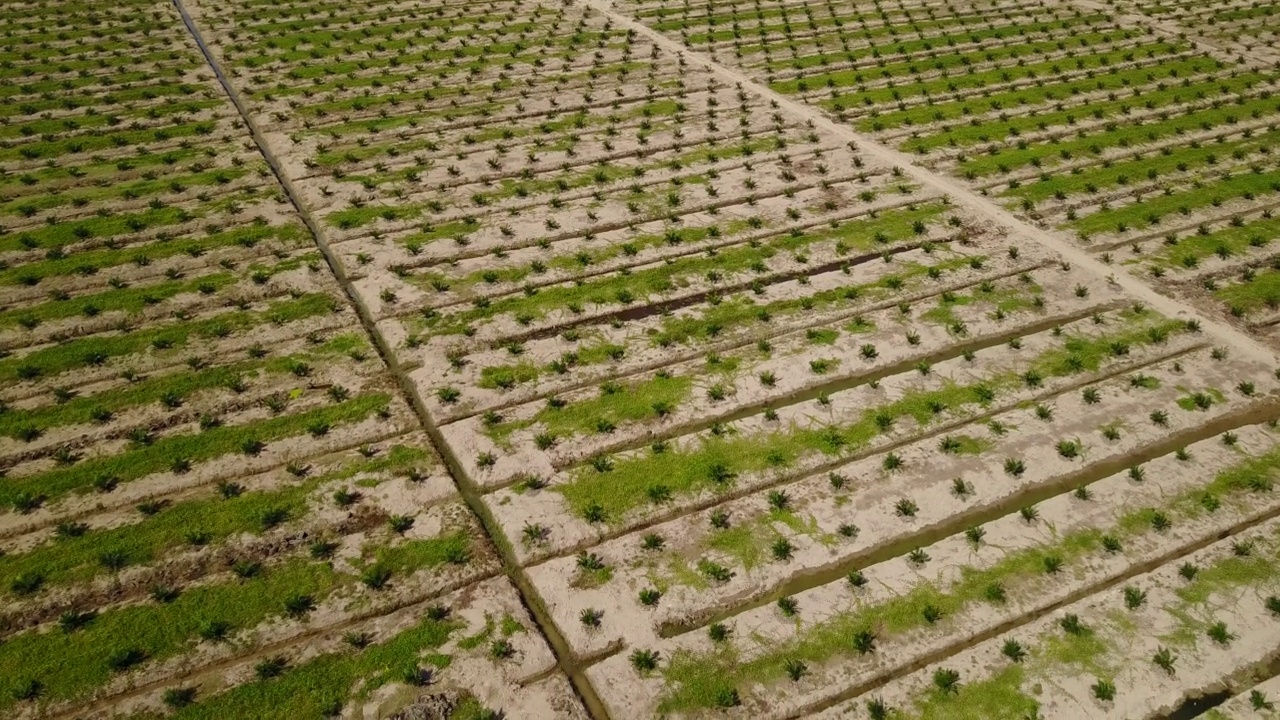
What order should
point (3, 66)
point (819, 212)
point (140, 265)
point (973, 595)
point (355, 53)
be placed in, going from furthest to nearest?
point (355, 53) < point (3, 66) < point (819, 212) < point (140, 265) < point (973, 595)

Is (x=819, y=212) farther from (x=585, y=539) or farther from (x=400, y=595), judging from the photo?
(x=400, y=595)

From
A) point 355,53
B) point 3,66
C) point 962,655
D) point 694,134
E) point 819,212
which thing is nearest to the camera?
point 962,655

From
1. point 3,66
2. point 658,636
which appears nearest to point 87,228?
point 3,66

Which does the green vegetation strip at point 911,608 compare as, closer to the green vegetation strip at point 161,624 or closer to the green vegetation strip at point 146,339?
the green vegetation strip at point 161,624

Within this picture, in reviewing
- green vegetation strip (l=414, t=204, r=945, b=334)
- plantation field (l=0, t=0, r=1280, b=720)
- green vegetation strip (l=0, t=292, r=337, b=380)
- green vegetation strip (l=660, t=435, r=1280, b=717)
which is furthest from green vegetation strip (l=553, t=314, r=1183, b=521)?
green vegetation strip (l=0, t=292, r=337, b=380)

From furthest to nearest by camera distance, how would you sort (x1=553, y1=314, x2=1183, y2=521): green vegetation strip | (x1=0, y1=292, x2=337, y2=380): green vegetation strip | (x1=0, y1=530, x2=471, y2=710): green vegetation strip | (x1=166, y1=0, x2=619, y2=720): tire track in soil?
(x1=0, y1=292, x2=337, y2=380): green vegetation strip < (x1=553, y1=314, x2=1183, y2=521): green vegetation strip < (x1=166, y1=0, x2=619, y2=720): tire track in soil < (x1=0, y1=530, x2=471, y2=710): green vegetation strip

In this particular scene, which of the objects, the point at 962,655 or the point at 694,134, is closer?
the point at 962,655

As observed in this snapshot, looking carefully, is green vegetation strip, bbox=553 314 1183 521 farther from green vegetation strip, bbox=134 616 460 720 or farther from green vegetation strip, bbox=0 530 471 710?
green vegetation strip, bbox=134 616 460 720
